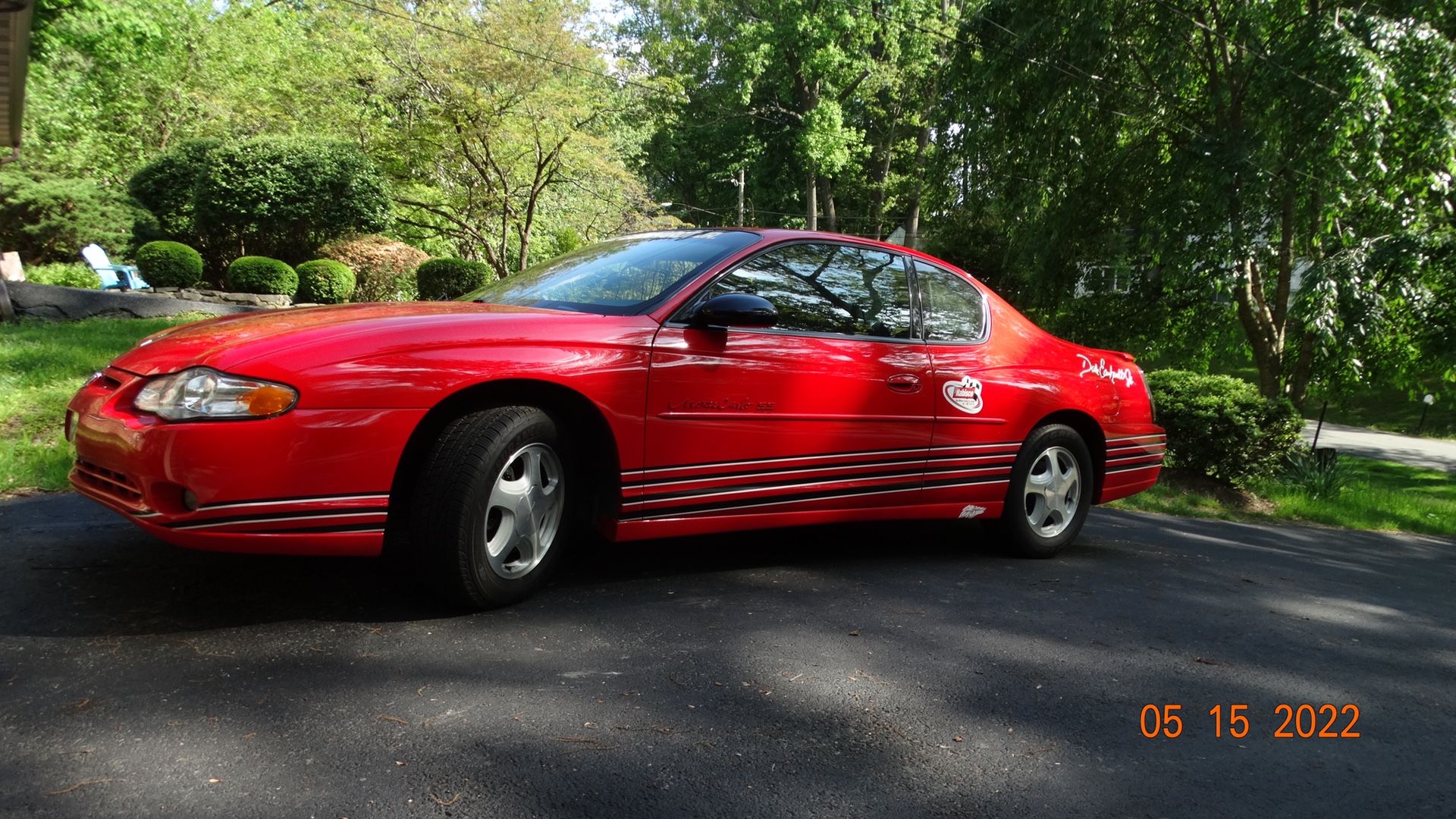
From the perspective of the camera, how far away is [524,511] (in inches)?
125

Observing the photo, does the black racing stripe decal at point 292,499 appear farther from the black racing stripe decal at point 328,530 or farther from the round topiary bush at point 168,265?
the round topiary bush at point 168,265

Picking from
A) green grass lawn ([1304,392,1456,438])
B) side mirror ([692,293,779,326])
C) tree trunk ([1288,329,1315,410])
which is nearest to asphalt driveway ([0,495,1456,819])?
side mirror ([692,293,779,326])

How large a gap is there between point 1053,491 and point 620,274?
261 cm

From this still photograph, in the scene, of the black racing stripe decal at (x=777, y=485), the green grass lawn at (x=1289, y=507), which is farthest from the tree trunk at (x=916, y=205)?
the black racing stripe decal at (x=777, y=485)

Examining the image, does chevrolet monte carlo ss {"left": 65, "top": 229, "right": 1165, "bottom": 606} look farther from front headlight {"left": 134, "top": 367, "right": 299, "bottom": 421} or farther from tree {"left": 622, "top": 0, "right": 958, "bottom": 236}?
tree {"left": 622, "top": 0, "right": 958, "bottom": 236}

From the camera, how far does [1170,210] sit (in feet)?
38.4

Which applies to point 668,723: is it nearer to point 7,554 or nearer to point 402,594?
point 402,594

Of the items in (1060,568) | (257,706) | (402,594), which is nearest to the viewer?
(257,706)

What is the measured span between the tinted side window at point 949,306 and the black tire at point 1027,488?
656mm

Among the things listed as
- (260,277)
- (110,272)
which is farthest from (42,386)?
(260,277)

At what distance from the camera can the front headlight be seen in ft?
8.64

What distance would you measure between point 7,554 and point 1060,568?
4601 millimetres

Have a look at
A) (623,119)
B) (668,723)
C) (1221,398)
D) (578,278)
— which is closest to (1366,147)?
(1221,398)

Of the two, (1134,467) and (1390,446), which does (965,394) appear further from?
(1390,446)
